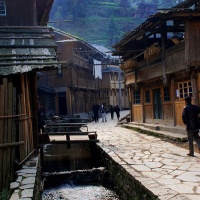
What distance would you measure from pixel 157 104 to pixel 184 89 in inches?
155

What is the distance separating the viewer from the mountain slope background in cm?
7394

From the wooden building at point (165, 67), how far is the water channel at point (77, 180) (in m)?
5.36

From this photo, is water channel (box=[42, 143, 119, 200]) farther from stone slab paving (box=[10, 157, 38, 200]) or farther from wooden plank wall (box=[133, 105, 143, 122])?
wooden plank wall (box=[133, 105, 143, 122])

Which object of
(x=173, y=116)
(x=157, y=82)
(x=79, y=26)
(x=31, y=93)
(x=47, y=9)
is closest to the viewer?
(x=31, y=93)

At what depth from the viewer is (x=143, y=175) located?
6.85 metres

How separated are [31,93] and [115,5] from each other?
9394 centimetres

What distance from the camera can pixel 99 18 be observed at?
84188 millimetres

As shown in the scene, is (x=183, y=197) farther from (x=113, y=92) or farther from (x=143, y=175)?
(x=113, y=92)

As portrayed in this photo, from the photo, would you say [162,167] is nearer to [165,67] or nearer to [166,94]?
[165,67]

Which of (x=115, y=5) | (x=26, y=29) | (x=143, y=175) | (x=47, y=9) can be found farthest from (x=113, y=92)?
(x=115, y=5)

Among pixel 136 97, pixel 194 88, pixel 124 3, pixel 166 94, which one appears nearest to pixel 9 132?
pixel 194 88

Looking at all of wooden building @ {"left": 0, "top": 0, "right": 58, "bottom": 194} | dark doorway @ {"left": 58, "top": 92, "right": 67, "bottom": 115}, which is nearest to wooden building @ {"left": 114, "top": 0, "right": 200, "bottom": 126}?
wooden building @ {"left": 0, "top": 0, "right": 58, "bottom": 194}

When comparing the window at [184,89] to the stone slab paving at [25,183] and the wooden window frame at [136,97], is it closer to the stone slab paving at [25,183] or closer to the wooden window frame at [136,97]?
the wooden window frame at [136,97]

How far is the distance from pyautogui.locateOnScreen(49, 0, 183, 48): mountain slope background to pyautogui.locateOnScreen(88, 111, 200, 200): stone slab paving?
199ft
